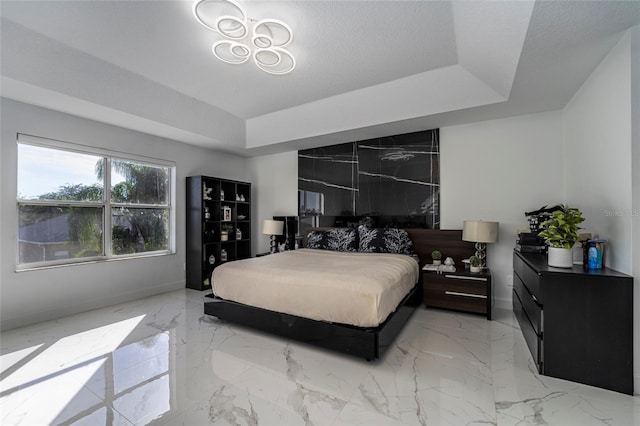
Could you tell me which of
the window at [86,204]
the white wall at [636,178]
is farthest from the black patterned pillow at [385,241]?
the window at [86,204]

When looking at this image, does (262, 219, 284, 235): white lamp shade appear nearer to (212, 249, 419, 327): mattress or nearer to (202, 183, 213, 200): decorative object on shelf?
(202, 183, 213, 200): decorative object on shelf

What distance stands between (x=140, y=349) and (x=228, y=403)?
130 cm

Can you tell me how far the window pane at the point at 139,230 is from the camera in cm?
397

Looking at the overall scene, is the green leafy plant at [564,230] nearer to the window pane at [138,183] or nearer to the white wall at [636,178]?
the white wall at [636,178]

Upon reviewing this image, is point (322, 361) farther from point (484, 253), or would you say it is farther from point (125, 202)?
point (125, 202)

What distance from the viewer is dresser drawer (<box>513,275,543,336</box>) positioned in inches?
83.6

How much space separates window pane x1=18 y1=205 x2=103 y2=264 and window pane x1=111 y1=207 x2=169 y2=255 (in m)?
0.20

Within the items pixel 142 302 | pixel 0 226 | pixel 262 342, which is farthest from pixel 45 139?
pixel 262 342

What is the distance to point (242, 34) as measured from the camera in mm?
2371

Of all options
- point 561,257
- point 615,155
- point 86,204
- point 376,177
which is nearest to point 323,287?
point 561,257

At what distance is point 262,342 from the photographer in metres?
2.67

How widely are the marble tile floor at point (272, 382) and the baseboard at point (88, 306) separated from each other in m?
0.13

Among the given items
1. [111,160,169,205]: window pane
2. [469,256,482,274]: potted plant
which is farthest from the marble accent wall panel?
[111,160,169,205]: window pane

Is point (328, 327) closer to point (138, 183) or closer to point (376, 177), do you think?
point (376, 177)
